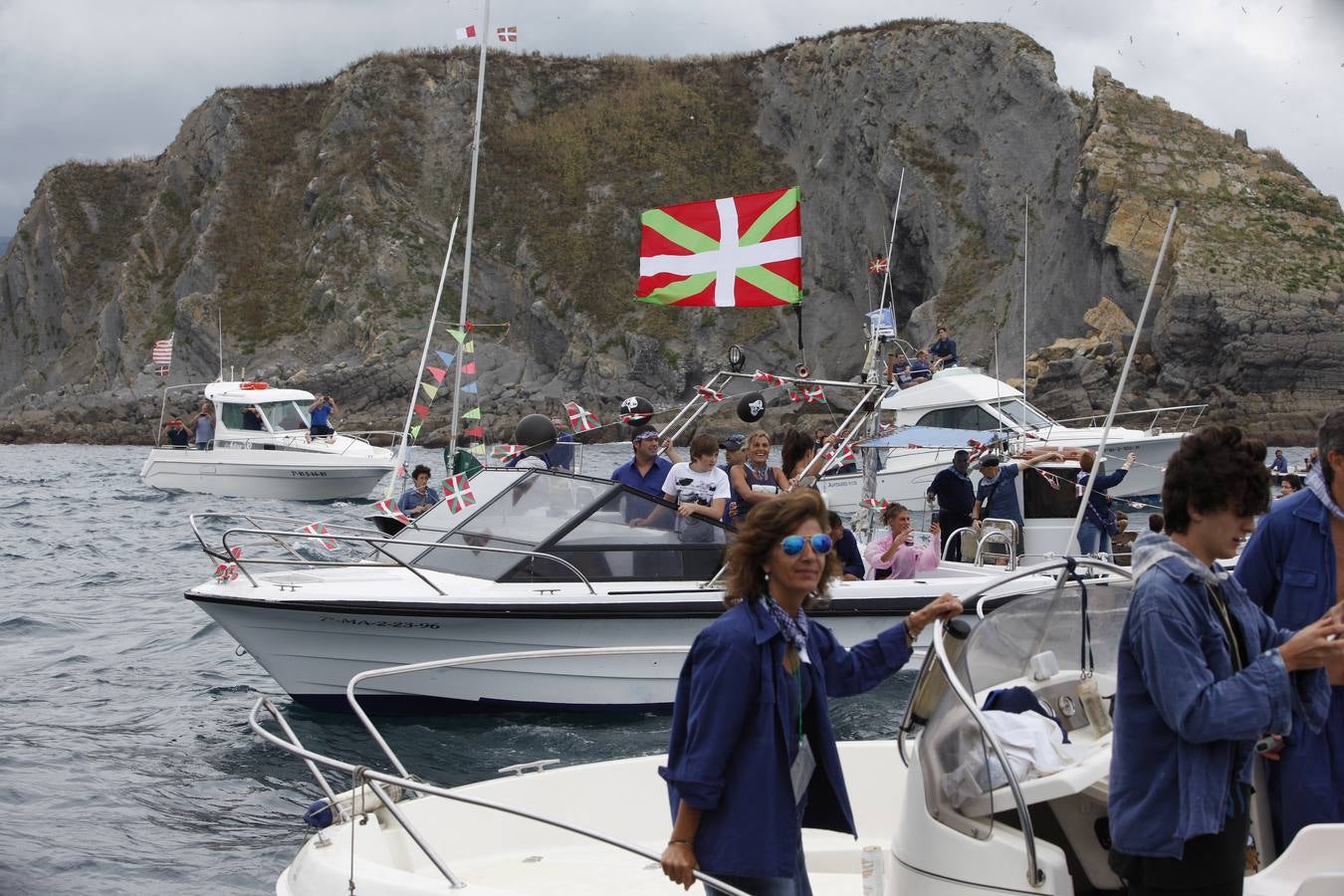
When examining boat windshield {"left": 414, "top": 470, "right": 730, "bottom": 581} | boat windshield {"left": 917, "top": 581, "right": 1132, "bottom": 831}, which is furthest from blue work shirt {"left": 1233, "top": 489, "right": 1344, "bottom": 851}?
boat windshield {"left": 414, "top": 470, "right": 730, "bottom": 581}

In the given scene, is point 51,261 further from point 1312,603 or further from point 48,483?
point 1312,603

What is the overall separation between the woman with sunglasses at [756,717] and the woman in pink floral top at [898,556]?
7197 mm

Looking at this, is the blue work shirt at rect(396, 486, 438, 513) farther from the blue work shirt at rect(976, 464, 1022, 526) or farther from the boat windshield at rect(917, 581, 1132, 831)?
the boat windshield at rect(917, 581, 1132, 831)

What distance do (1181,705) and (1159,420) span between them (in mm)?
33021

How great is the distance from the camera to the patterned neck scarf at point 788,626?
121 inches

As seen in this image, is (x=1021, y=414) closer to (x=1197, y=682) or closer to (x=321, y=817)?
(x=321, y=817)

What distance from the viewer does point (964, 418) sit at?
22734 millimetres

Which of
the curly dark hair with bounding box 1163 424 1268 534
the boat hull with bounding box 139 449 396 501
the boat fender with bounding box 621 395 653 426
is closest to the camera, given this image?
the curly dark hair with bounding box 1163 424 1268 534

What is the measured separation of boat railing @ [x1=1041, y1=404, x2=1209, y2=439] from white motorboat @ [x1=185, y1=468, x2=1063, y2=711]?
11540mm

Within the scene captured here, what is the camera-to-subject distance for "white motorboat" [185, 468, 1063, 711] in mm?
9016

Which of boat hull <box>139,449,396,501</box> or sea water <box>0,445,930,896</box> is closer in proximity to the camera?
sea water <box>0,445,930,896</box>

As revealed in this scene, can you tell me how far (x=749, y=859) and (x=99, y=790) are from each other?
6.32m

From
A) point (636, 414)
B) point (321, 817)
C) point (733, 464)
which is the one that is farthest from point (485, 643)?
point (321, 817)

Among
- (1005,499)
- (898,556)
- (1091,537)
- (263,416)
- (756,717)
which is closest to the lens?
(756,717)
